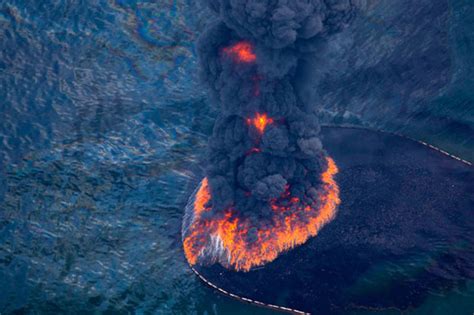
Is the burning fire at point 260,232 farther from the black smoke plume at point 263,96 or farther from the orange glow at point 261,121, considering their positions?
the orange glow at point 261,121

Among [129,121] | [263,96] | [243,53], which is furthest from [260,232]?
[129,121]

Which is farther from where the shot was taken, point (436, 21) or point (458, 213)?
point (436, 21)

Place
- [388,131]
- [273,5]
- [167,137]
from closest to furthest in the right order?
[273,5], [388,131], [167,137]

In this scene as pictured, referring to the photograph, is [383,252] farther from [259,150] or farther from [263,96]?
[263,96]

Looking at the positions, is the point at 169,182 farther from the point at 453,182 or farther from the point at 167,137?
the point at 453,182

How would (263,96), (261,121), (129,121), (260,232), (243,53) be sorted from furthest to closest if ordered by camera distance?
(129,121) < (260,232) < (261,121) < (263,96) < (243,53)

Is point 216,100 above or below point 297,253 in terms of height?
above

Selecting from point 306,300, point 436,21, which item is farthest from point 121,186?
point 436,21
